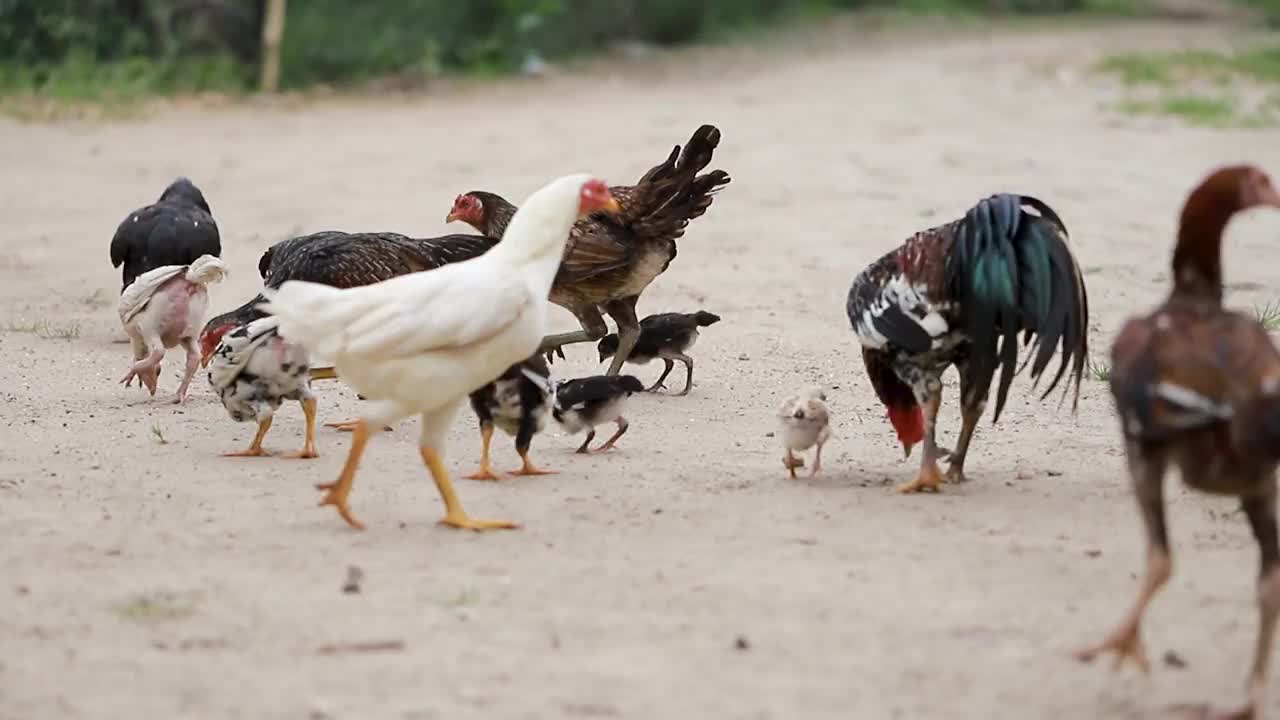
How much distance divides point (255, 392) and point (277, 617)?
2.32 metres

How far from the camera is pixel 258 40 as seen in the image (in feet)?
67.5

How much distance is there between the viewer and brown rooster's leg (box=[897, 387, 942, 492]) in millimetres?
7227

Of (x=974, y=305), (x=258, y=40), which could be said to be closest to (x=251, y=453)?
(x=974, y=305)

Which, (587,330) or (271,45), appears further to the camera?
(271,45)

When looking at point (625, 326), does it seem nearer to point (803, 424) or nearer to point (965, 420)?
point (803, 424)

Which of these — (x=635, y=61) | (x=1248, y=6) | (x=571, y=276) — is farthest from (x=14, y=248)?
(x=1248, y=6)

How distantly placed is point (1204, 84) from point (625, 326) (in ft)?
44.3

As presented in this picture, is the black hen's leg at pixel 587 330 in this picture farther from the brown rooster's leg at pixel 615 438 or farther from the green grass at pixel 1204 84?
the green grass at pixel 1204 84

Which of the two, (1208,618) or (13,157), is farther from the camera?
(13,157)

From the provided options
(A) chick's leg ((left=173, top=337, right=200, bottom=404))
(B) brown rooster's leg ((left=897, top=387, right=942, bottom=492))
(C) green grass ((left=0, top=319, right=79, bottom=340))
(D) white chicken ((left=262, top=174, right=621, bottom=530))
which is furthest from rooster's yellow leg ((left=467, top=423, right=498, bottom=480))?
(C) green grass ((left=0, top=319, right=79, bottom=340))

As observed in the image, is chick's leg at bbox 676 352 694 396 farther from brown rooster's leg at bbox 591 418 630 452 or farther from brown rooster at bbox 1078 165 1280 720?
brown rooster at bbox 1078 165 1280 720

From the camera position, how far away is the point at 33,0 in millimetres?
19578

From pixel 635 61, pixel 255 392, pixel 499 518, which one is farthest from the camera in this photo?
pixel 635 61

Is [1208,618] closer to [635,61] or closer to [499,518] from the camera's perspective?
[499,518]
